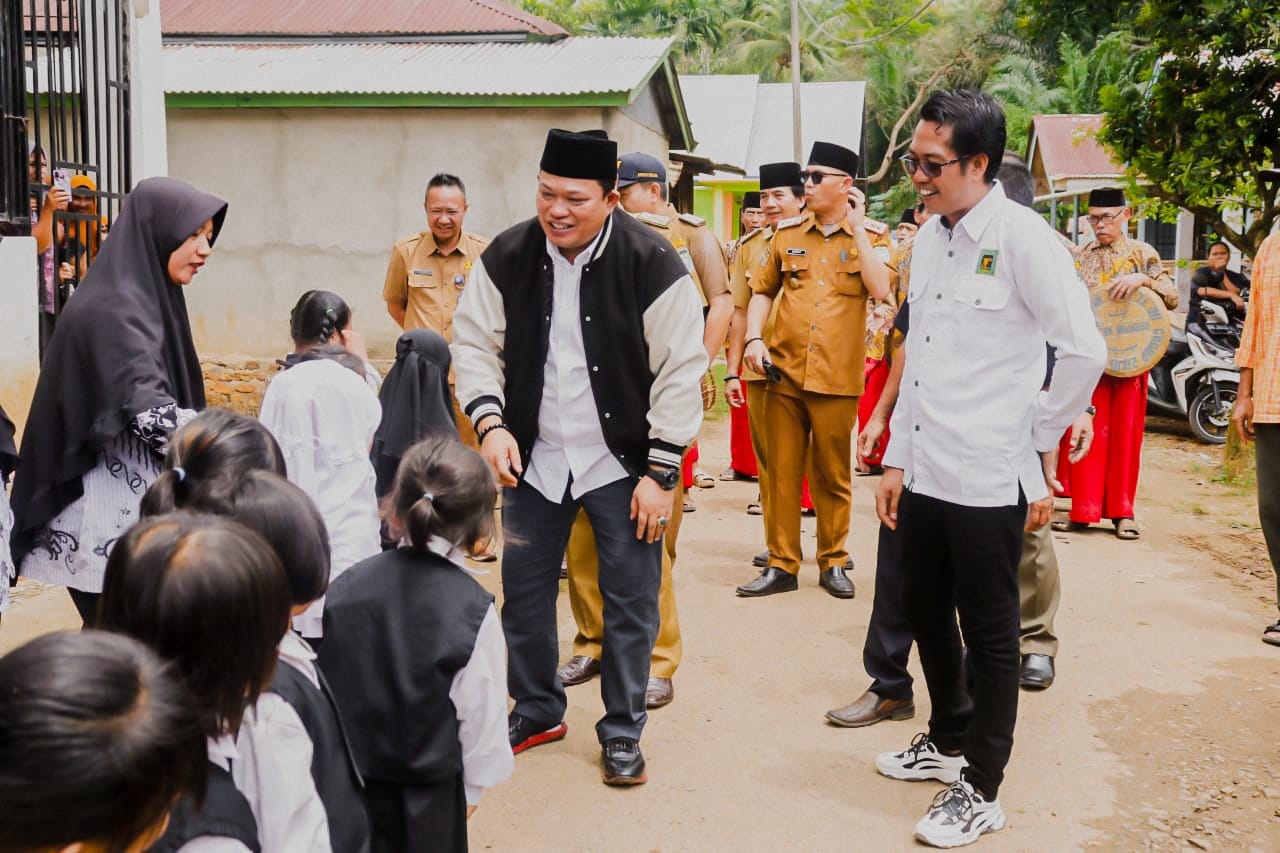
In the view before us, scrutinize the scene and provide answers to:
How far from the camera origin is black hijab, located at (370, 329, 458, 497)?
204 inches

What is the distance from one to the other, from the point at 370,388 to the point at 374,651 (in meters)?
1.80

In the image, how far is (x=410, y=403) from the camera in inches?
207

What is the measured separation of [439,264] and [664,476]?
317cm

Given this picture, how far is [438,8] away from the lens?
1298 cm

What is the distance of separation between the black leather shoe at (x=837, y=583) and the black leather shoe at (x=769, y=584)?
0.16 meters

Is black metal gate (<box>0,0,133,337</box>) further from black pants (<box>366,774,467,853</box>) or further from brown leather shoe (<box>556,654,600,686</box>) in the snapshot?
black pants (<box>366,774,467,853</box>)

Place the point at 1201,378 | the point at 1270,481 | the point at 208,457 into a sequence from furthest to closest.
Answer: the point at 1201,378
the point at 1270,481
the point at 208,457

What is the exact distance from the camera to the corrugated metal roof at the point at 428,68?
33.8 ft

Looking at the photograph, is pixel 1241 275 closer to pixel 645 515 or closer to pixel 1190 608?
pixel 1190 608

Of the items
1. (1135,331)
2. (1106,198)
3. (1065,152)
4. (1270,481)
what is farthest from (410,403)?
(1065,152)

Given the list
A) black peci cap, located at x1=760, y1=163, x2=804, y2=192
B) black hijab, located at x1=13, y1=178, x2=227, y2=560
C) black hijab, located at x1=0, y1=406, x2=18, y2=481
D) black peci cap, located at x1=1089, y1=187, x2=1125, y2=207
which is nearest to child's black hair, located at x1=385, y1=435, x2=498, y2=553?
black hijab, located at x1=13, y1=178, x2=227, y2=560

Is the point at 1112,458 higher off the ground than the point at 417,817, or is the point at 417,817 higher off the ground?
the point at 1112,458

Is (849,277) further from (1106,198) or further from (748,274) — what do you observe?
(1106,198)

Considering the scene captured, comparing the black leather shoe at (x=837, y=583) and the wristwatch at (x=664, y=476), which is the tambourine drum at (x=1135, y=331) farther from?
the wristwatch at (x=664, y=476)
